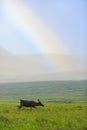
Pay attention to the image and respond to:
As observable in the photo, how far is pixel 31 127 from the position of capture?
1251 cm

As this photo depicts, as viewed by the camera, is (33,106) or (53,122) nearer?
(53,122)

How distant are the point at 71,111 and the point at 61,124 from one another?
2248mm

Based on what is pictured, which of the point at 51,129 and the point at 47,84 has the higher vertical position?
the point at 47,84

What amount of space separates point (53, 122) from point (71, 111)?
2.21 metres

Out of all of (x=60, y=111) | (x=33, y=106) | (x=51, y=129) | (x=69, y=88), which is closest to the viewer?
(x=51, y=129)

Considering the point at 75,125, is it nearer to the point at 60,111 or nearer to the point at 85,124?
the point at 85,124

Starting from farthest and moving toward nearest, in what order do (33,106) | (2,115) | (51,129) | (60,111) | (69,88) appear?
(69,88), (33,106), (60,111), (2,115), (51,129)

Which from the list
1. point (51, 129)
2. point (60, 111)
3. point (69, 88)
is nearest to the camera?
point (51, 129)

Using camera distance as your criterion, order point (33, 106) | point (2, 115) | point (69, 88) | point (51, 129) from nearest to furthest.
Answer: point (51, 129), point (2, 115), point (33, 106), point (69, 88)

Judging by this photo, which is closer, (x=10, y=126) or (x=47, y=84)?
(x=10, y=126)

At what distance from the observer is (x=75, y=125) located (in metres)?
12.8

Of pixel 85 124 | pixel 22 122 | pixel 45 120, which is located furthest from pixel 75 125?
pixel 22 122

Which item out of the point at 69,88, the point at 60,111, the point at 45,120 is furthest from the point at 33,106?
the point at 69,88

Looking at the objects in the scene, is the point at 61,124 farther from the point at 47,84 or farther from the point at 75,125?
the point at 47,84
